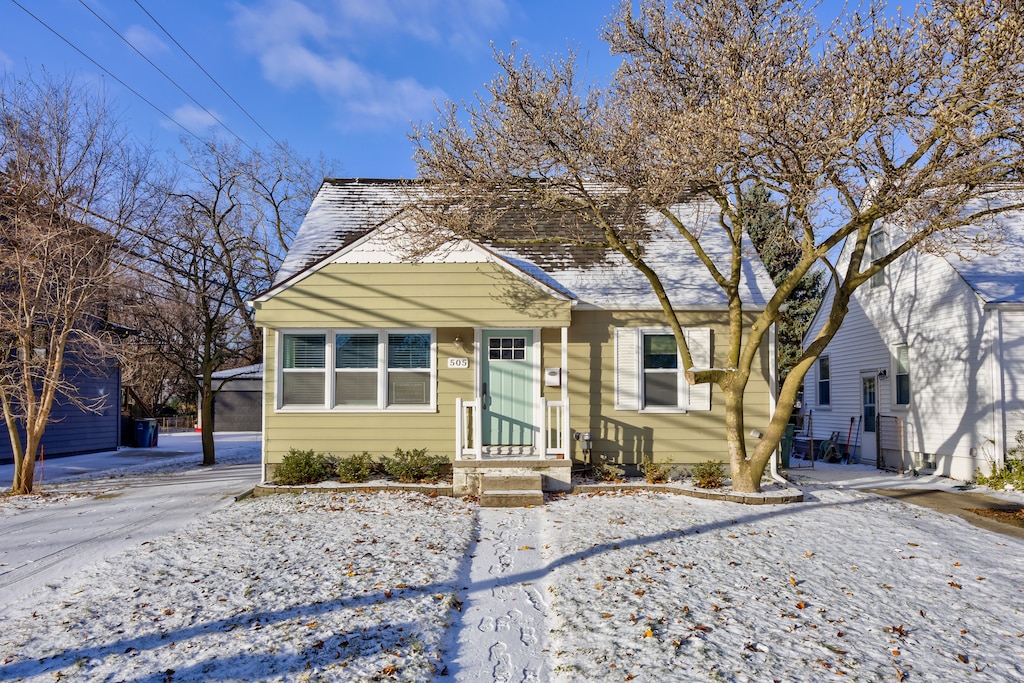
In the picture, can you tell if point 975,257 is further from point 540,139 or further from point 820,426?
point 540,139

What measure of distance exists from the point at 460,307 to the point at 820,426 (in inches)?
481

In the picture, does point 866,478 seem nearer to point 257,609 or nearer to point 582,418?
point 582,418

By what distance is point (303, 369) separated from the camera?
11039mm

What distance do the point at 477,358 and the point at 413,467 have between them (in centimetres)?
196

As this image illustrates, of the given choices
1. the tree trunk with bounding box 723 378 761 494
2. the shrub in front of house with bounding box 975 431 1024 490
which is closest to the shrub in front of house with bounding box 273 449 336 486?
the tree trunk with bounding box 723 378 761 494

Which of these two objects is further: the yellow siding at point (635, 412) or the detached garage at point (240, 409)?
the detached garage at point (240, 409)

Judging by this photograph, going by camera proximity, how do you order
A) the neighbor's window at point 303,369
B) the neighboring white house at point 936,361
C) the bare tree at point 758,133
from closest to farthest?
the bare tree at point 758,133 < the neighbor's window at point 303,369 < the neighboring white house at point 936,361

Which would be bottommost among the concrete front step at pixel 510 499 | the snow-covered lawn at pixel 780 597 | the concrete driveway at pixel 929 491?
the snow-covered lawn at pixel 780 597

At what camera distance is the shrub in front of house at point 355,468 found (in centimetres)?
1052

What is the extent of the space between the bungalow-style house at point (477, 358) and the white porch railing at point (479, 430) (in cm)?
8

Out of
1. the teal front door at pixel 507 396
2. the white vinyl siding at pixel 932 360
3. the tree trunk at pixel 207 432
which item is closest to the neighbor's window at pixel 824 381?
the white vinyl siding at pixel 932 360

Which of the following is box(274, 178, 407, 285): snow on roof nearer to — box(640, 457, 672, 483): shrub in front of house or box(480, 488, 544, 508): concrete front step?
box(480, 488, 544, 508): concrete front step

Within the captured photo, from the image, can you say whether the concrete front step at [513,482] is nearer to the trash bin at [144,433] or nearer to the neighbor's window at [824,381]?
the neighbor's window at [824,381]

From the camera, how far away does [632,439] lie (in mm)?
11117
